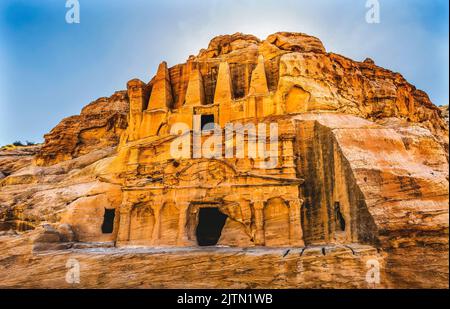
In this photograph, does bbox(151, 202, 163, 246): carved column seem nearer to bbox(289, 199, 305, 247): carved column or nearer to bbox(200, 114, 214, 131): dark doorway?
bbox(289, 199, 305, 247): carved column

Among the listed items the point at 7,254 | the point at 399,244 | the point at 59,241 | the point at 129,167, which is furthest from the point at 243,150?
the point at 7,254

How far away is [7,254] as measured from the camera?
61.7 feet

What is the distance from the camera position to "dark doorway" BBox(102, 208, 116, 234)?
80.2ft

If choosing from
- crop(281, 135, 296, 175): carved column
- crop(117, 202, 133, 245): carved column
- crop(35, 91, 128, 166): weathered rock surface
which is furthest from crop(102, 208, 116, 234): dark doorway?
crop(35, 91, 128, 166): weathered rock surface

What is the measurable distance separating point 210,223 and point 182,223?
364 cm

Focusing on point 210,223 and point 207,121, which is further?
point 207,121

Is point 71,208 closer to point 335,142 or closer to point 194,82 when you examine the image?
point 194,82

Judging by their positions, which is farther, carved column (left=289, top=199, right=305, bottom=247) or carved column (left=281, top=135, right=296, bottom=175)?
carved column (left=281, top=135, right=296, bottom=175)

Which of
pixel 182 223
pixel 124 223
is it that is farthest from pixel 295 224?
pixel 124 223

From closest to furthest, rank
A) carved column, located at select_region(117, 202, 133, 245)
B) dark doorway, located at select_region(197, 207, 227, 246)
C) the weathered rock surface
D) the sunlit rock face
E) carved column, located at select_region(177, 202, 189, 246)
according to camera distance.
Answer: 1. the sunlit rock face
2. carved column, located at select_region(177, 202, 189, 246)
3. carved column, located at select_region(117, 202, 133, 245)
4. dark doorway, located at select_region(197, 207, 227, 246)
5. the weathered rock surface

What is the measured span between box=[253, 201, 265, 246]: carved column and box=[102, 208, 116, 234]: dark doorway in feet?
35.4

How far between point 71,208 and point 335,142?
1714cm

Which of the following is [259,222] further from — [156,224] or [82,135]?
[82,135]

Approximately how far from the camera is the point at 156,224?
20984mm
